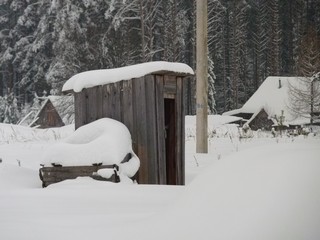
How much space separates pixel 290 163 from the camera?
1721 millimetres

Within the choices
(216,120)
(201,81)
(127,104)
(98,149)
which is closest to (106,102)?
(127,104)

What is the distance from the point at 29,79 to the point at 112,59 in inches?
459

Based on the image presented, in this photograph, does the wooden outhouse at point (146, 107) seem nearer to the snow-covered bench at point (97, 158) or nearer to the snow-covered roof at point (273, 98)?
the snow-covered bench at point (97, 158)

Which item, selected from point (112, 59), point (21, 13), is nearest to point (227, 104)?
point (112, 59)

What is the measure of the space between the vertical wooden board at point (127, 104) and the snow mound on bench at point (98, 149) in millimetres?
139

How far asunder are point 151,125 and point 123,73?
2.77ft

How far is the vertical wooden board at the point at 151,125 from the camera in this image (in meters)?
5.28

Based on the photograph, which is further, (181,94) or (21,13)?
(21,13)

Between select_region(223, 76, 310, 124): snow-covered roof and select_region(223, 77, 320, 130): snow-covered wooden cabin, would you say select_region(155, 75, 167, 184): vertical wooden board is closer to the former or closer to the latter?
select_region(223, 77, 320, 130): snow-covered wooden cabin

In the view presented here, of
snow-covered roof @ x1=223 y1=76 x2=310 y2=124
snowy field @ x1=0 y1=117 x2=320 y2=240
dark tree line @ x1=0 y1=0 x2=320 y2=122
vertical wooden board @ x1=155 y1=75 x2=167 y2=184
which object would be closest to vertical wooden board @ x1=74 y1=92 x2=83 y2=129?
vertical wooden board @ x1=155 y1=75 x2=167 y2=184

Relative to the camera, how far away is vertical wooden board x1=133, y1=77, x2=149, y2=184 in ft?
17.6

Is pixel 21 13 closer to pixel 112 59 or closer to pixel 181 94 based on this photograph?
pixel 112 59

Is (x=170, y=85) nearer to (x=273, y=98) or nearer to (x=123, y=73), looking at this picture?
(x=123, y=73)

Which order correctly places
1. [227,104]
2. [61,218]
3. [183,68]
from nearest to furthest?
[61,218] < [183,68] < [227,104]
